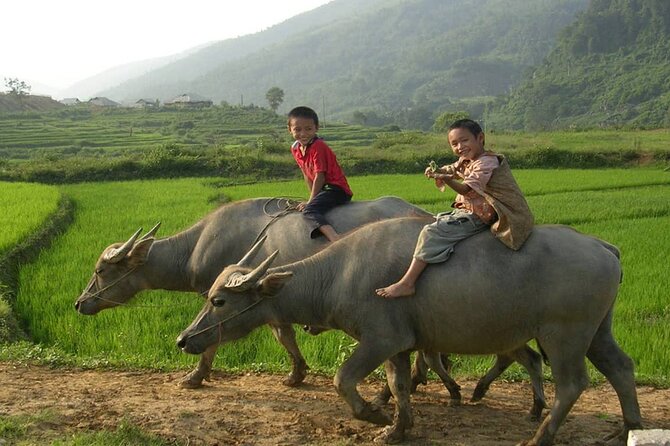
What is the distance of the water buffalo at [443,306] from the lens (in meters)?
4.00

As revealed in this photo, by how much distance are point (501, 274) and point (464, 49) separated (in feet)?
515

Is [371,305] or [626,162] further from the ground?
[371,305]

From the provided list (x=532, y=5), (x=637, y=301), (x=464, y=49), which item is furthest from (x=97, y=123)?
(x=532, y=5)

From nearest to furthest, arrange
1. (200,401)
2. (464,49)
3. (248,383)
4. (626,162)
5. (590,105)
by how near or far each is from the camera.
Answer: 1. (200,401)
2. (248,383)
3. (626,162)
4. (590,105)
5. (464,49)

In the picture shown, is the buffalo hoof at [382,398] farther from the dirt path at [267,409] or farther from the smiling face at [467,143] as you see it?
the smiling face at [467,143]

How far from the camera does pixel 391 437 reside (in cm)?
430

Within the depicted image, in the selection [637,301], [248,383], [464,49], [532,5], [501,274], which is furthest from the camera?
[532,5]

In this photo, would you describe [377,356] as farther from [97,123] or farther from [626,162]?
[97,123]

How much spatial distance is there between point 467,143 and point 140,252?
122 inches

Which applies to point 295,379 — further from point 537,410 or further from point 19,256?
point 19,256

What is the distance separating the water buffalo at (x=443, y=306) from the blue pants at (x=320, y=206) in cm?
92

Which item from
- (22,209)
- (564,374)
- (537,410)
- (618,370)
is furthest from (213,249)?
(22,209)

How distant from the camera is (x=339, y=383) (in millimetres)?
4156

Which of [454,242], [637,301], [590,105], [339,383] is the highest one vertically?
[454,242]
